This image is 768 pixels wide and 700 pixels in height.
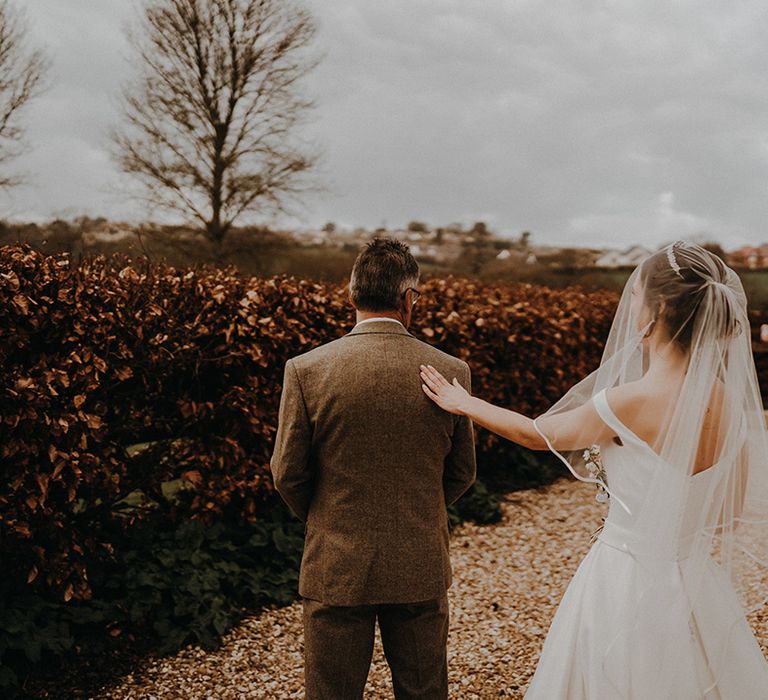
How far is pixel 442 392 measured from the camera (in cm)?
255

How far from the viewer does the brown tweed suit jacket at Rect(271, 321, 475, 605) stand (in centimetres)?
249

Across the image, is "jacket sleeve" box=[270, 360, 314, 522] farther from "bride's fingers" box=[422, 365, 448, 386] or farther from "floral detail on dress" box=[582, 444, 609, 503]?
"floral detail on dress" box=[582, 444, 609, 503]

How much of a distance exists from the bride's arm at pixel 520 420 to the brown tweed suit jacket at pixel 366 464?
0.16 ft

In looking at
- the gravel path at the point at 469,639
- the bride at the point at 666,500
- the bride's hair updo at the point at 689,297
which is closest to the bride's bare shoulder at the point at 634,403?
the bride at the point at 666,500

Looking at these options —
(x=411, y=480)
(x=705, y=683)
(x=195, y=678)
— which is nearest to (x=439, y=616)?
(x=411, y=480)

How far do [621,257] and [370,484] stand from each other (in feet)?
59.8

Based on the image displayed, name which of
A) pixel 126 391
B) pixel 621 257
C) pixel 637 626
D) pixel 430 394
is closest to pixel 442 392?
pixel 430 394

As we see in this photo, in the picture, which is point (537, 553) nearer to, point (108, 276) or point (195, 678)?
point (195, 678)

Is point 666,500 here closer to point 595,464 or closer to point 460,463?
point 595,464

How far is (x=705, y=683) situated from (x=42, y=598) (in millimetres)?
3268

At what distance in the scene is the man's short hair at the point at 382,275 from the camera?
2543 millimetres

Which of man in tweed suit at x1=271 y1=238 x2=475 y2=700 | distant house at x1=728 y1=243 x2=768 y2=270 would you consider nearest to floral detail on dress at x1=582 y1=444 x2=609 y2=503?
man in tweed suit at x1=271 y1=238 x2=475 y2=700

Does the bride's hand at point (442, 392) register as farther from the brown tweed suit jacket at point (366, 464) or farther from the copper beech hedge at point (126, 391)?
the copper beech hedge at point (126, 391)

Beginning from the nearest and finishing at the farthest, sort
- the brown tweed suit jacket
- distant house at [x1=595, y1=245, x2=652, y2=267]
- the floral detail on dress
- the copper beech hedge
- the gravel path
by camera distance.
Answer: the brown tweed suit jacket, the floral detail on dress, the copper beech hedge, the gravel path, distant house at [x1=595, y1=245, x2=652, y2=267]
